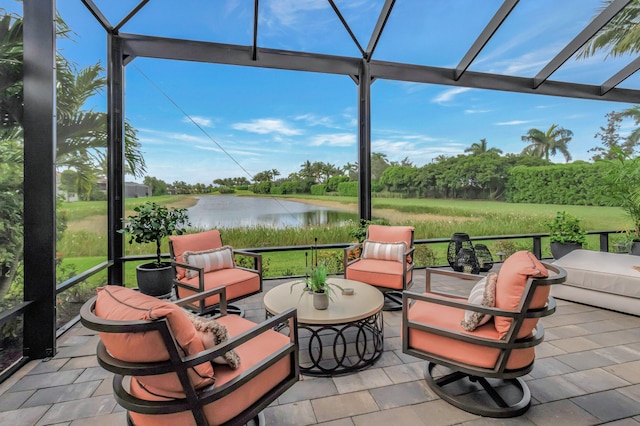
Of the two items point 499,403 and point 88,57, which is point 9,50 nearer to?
point 88,57

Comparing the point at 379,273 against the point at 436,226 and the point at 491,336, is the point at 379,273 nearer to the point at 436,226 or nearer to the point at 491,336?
the point at 491,336

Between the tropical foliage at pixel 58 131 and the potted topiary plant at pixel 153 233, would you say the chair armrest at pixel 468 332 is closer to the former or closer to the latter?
the tropical foliage at pixel 58 131

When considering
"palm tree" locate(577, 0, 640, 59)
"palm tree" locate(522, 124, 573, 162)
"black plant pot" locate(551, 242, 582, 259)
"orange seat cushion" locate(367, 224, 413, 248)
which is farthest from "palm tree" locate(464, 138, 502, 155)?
"orange seat cushion" locate(367, 224, 413, 248)

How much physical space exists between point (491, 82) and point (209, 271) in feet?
17.9

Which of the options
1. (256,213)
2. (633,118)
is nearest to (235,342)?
(256,213)

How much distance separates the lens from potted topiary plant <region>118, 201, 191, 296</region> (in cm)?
355

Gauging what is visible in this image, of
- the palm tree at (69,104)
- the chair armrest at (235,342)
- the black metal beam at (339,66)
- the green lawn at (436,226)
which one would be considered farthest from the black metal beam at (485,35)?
the palm tree at (69,104)

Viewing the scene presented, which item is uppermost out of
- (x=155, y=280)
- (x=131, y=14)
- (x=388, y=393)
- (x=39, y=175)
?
(x=131, y=14)

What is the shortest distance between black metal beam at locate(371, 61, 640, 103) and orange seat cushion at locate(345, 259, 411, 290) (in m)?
3.11

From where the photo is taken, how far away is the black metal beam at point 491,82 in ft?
15.4

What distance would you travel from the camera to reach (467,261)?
4426mm

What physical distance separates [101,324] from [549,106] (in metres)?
8.21

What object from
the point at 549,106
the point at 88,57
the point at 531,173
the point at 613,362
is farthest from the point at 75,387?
the point at 549,106

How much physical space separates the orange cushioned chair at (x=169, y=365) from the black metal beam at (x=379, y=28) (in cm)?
423
